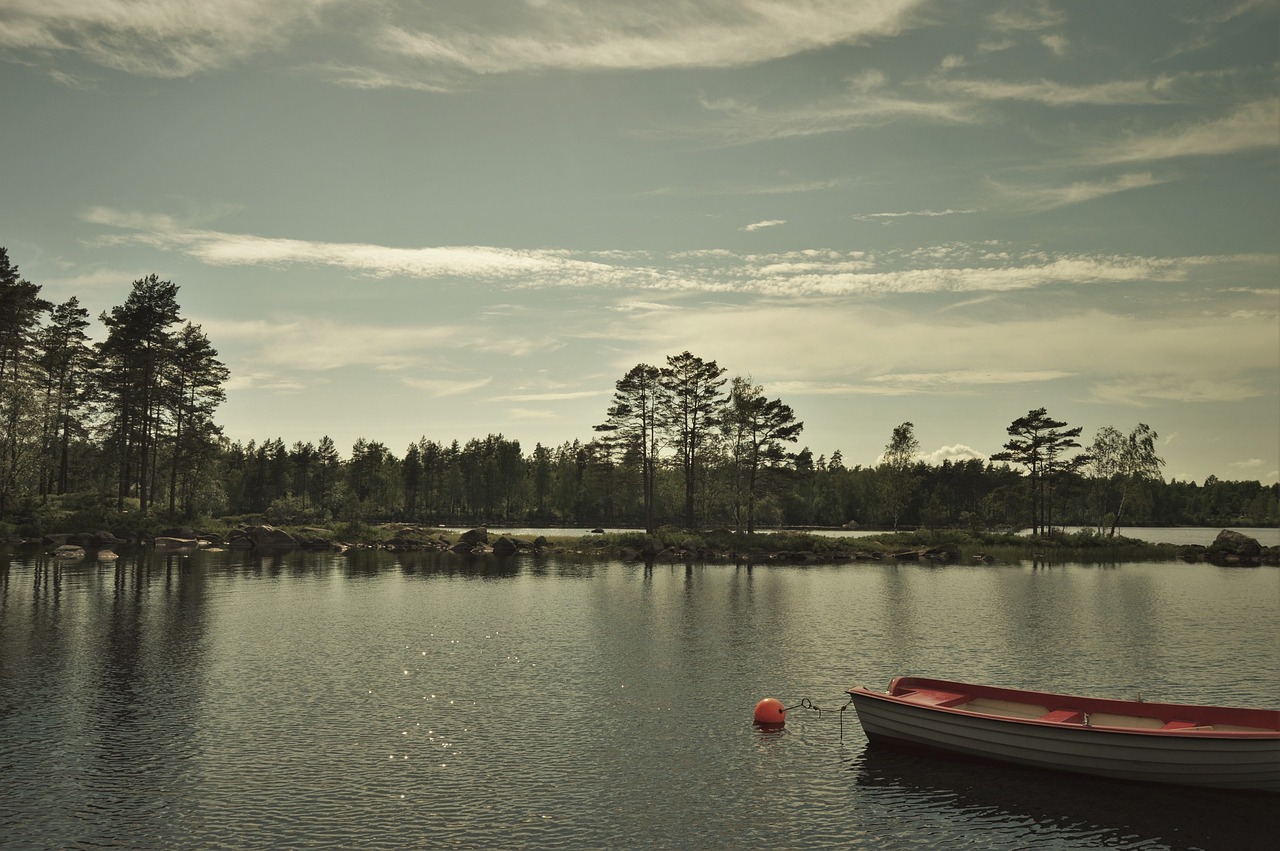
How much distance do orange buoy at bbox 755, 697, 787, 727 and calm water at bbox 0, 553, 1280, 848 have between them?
73 cm

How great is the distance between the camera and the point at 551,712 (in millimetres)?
29328

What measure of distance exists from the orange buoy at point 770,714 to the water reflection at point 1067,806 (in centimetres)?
327

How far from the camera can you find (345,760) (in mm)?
23891

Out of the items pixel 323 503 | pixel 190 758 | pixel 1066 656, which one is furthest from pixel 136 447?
pixel 1066 656

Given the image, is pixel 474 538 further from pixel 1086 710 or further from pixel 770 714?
pixel 1086 710

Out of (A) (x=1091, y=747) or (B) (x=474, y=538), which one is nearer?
(A) (x=1091, y=747)

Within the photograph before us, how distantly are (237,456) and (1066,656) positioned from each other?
193971mm

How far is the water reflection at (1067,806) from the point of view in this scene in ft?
65.0

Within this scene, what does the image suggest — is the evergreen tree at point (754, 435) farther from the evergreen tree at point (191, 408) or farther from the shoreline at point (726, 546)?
the evergreen tree at point (191, 408)

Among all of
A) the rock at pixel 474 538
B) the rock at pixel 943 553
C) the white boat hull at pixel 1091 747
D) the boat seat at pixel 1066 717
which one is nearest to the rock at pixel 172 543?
the rock at pixel 474 538

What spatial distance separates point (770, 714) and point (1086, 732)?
9070 millimetres

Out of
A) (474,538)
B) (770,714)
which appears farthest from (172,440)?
(770,714)

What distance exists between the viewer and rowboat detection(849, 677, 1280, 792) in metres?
21.9

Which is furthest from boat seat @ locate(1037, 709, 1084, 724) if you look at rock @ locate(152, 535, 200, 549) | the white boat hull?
rock @ locate(152, 535, 200, 549)
